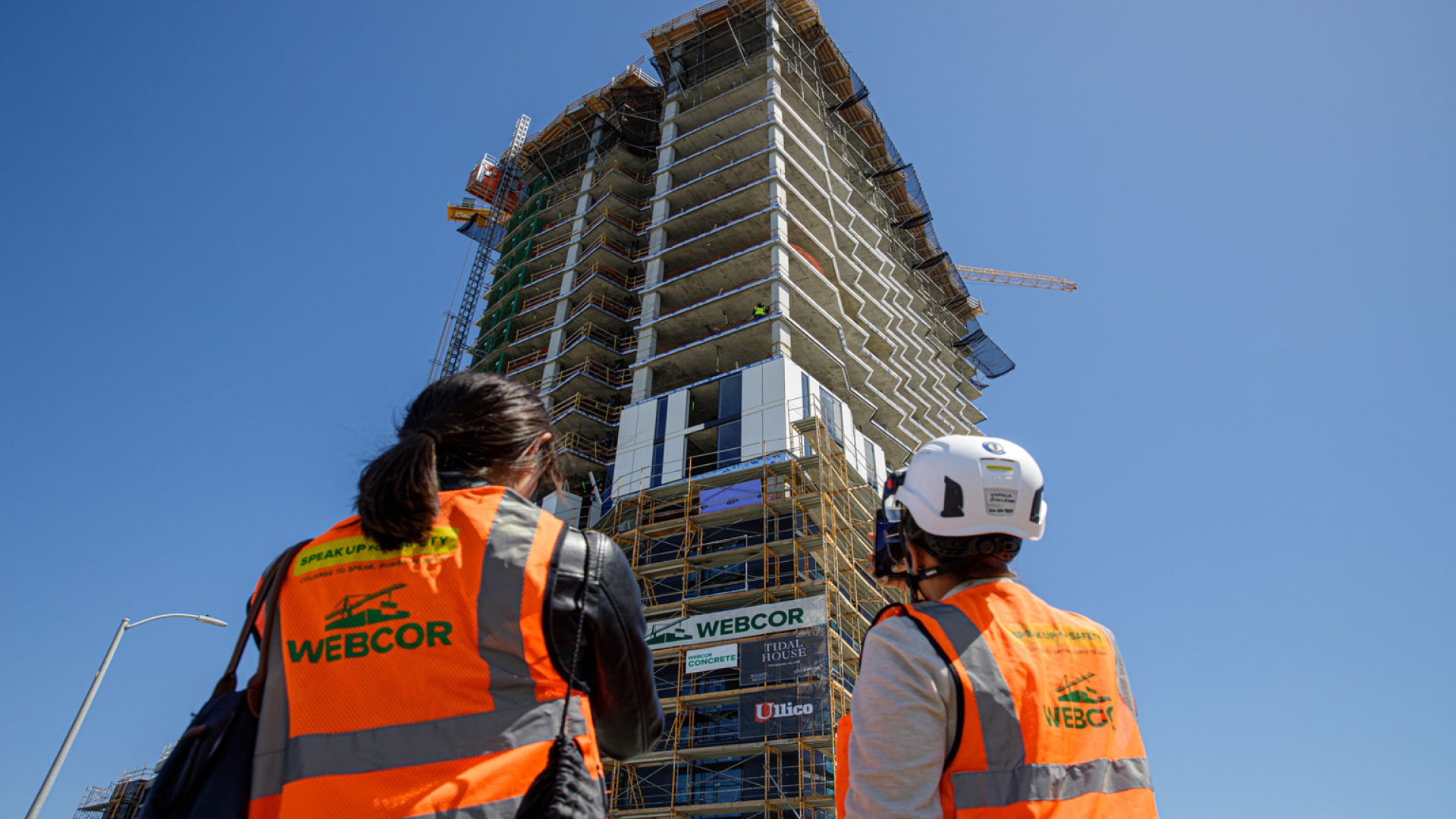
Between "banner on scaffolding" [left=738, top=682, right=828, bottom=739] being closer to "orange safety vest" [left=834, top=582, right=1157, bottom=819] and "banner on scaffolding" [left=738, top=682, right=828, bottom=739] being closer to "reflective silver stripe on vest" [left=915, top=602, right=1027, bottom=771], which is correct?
"orange safety vest" [left=834, top=582, right=1157, bottom=819]

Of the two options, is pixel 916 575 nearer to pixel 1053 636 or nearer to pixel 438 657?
pixel 1053 636

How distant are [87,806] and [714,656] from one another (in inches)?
1578

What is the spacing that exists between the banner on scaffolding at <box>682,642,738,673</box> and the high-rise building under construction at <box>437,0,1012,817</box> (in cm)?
5

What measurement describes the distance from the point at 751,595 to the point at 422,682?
21513 mm

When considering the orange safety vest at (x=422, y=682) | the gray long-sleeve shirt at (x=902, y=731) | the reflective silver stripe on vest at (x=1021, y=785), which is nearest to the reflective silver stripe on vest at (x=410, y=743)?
the orange safety vest at (x=422, y=682)

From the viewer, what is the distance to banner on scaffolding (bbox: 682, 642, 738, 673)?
69.6ft

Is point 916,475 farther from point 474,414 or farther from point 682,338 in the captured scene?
point 682,338

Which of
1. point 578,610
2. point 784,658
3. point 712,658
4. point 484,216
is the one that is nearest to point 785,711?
point 784,658

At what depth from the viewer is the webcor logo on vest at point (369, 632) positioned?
1.75m

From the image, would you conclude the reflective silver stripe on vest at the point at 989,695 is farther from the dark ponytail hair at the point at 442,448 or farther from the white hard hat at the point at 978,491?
the dark ponytail hair at the point at 442,448

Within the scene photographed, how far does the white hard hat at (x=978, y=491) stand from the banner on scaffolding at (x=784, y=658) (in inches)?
717

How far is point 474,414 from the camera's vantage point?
7.19ft

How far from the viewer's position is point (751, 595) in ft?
74.3

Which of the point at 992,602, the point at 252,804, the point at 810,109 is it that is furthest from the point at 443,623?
the point at 810,109
